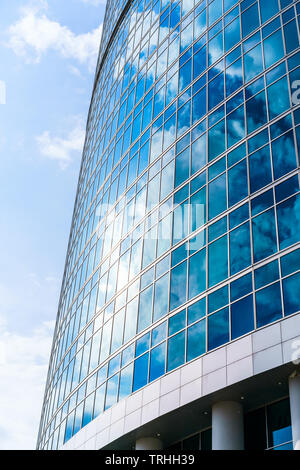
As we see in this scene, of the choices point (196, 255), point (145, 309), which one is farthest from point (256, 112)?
point (145, 309)

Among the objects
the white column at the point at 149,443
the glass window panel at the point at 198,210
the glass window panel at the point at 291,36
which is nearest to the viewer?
the glass window panel at the point at 291,36

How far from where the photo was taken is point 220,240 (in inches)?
1135

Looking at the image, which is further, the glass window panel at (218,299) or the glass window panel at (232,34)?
the glass window panel at (232,34)

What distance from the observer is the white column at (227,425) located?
83.9 feet

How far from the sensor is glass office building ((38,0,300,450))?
2545 centimetres

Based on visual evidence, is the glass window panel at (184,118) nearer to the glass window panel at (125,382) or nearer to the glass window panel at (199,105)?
the glass window panel at (199,105)

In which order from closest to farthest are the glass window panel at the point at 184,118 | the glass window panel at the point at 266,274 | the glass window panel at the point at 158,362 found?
the glass window panel at the point at 266,274
the glass window panel at the point at 158,362
the glass window panel at the point at 184,118

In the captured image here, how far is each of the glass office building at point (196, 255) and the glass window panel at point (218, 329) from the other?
0.23ft

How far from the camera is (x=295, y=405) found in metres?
23.1

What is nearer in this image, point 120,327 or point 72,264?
point 120,327

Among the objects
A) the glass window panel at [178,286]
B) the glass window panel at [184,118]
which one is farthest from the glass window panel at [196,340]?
the glass window panel at [184,118]
